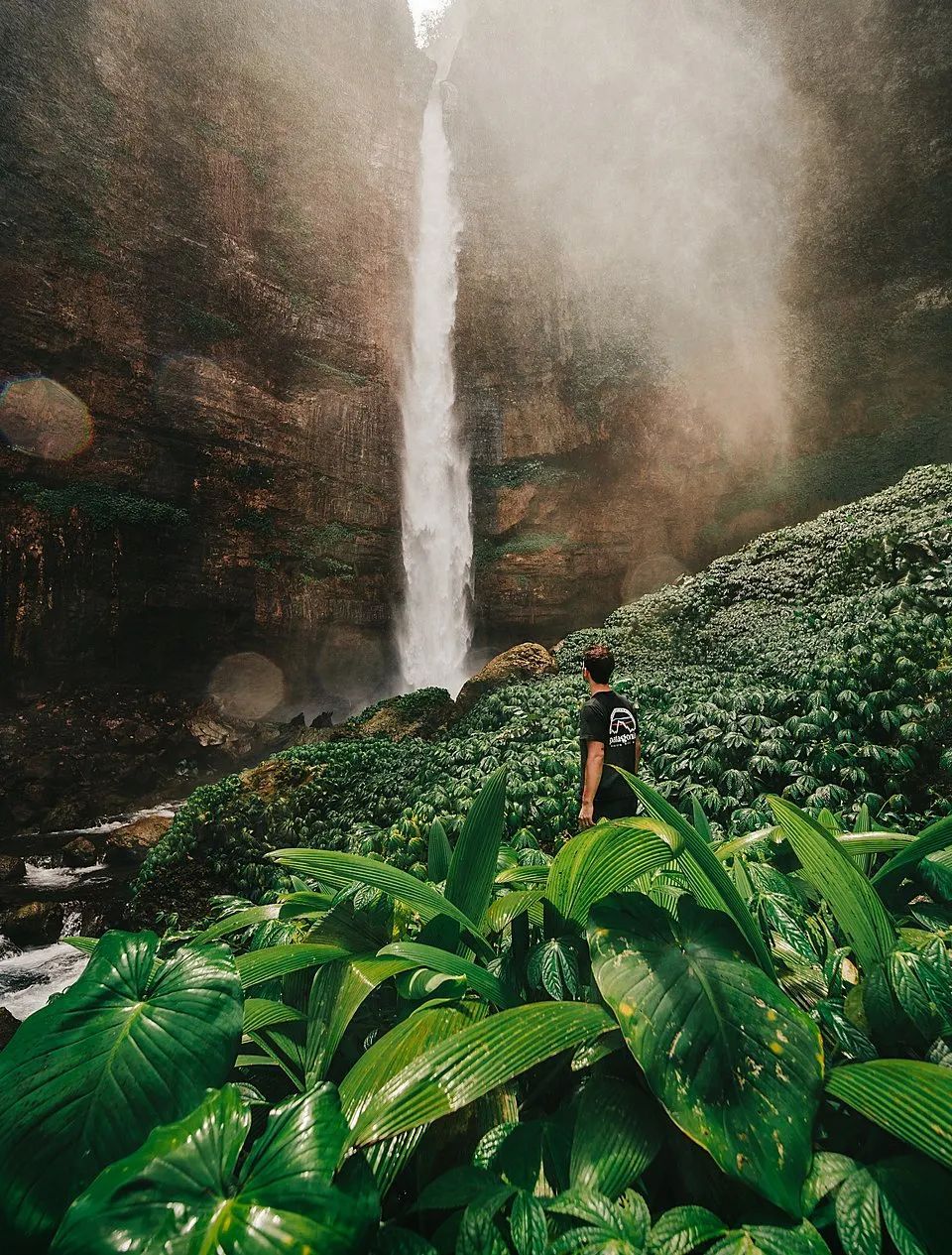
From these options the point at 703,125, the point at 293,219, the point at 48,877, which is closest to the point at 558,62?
the point at 703,125

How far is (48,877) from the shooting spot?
712 centimetres

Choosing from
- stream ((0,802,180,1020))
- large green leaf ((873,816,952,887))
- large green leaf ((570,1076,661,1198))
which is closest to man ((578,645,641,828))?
large green leaf ((873,816,952,887))

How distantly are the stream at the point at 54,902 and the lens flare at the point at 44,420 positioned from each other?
8965mm

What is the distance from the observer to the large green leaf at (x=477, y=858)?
1.15 m

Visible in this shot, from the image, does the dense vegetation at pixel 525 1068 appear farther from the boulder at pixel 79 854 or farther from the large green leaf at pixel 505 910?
the boulder at pixel 79 854

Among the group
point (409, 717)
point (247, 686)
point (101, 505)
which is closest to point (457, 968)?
point (409, 717)

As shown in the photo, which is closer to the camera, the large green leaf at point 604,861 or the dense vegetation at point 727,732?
the large green leaf at point 604,861

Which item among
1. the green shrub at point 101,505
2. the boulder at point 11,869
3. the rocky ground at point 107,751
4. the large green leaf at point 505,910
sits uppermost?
the green shrub at point 101,505

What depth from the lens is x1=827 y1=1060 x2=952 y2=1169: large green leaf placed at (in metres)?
0.54

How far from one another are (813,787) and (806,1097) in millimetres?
3453

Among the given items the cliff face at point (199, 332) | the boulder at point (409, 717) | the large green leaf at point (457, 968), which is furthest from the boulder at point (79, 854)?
the large green leaf at point (457, 968)

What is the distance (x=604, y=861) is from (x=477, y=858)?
0.34 metres

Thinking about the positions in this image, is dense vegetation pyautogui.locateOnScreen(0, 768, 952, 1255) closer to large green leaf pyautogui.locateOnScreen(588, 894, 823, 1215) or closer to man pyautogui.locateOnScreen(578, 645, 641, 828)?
large green leaf pyautogui.locateOnScreen(588, 894, 823, 1215)

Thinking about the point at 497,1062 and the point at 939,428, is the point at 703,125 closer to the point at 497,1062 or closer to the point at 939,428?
the point at 939,428
